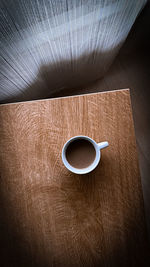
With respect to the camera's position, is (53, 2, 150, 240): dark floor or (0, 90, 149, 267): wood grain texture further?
(53, 2, 150, 240): dark floor

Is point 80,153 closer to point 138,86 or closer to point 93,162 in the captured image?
point 93,162

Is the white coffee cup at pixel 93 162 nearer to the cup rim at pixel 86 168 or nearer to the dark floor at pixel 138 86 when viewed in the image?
the cup rim at pixel 86 168

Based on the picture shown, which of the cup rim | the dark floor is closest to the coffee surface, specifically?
the cup rim

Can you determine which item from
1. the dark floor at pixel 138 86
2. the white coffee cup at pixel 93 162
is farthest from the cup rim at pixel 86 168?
the dark floor at pixel 138 86

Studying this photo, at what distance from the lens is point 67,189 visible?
0.73 meters

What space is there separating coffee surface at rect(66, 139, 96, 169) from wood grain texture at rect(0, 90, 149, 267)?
0.16 ft

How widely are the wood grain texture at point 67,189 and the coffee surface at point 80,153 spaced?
2.0 inches

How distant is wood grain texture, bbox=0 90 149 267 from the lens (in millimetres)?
724

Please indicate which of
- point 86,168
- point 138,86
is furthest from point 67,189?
point 138,86

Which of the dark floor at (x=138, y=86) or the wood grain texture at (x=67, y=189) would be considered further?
the dark floor at (x=138, y=86)

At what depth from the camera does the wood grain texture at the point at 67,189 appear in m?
0.72

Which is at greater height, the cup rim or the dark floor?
the dark floor

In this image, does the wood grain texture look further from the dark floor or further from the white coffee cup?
the dark floor

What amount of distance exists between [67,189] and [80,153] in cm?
15
